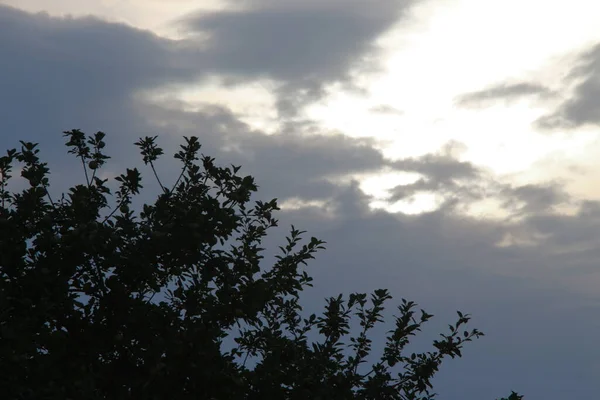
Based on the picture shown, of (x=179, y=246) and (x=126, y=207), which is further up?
(x=126, y=207)

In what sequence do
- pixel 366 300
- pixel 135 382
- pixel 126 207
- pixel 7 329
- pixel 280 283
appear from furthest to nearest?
pixel 366 300, pixel 280 283, pixel 126 207, pixel 135 382, pixel 7 329

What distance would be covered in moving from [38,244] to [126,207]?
1469 mm

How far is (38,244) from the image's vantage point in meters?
10.9

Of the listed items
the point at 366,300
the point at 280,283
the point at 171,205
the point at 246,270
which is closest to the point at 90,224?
the point at 171,205

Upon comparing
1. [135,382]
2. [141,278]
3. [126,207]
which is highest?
[126,207]

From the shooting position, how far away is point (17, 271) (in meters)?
10.8

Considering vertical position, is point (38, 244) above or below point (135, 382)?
above

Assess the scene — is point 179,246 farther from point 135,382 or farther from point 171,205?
point 135,382

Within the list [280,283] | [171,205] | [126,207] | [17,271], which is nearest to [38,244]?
[17,271]

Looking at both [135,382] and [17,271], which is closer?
[135,382]

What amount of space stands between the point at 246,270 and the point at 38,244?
3181 mm

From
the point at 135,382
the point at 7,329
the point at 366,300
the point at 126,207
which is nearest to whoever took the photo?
the point at 7,329

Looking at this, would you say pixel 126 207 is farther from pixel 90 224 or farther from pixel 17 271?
pixel 17 271

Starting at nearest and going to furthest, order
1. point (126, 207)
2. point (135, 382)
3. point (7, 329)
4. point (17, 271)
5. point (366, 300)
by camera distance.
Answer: point (7, 329), point (135, 382), point (17, 271), point (126, 207), point (366, 300)
